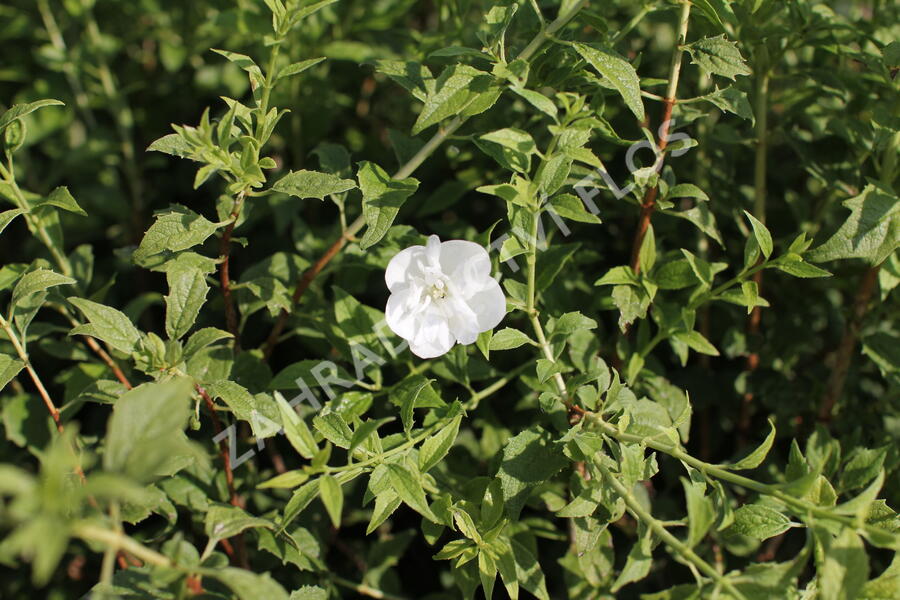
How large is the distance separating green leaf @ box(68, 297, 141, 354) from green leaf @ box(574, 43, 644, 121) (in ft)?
3.03

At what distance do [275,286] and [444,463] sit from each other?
52cm

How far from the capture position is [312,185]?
1378 mm

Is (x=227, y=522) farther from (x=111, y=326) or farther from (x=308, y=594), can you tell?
(x=111, y=326)

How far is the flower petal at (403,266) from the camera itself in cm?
142

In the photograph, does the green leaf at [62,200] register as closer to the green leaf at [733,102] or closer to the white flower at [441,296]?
the white flower at [441,296]

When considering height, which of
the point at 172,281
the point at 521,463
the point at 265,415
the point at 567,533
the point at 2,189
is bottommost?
the point at 567,533

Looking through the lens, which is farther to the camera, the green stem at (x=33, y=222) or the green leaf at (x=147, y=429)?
the green stem at (x=33, y=222)

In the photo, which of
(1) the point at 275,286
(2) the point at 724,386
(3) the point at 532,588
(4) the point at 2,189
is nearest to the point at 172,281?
(1) the point at 275,286

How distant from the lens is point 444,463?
168cm

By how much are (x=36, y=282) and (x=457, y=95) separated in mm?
824

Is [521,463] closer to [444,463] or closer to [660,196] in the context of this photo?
[444,463]

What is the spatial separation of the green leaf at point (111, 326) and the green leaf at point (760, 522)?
42.8 inches

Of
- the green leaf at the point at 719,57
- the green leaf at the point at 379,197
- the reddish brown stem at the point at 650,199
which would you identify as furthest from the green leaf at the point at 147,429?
the green leaf at the point at 719,57

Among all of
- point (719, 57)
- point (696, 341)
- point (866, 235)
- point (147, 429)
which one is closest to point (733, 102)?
point (719, 57)
